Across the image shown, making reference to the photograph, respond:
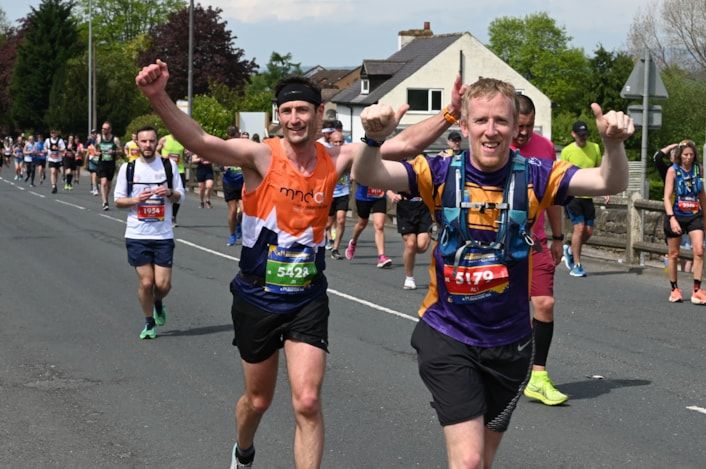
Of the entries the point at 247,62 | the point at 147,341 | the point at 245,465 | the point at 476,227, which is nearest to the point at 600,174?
the point at 476,227

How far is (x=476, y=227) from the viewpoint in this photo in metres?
5.22

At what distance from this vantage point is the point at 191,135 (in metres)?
5.95

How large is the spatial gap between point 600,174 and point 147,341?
6.99m

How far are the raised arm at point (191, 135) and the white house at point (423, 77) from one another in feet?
242

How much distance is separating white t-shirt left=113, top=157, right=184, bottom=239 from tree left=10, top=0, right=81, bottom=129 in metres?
89.5

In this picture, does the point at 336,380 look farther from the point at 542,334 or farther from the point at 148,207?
the point at 148,207

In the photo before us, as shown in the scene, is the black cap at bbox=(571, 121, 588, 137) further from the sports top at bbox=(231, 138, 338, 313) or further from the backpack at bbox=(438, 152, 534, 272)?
the backpack at bbox=(438, 152, 534, 272)

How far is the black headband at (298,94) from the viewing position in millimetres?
6238

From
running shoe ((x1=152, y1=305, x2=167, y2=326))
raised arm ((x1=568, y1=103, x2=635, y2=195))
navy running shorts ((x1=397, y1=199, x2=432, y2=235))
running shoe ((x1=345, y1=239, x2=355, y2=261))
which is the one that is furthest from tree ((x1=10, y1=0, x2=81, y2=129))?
raised arm ((x1=568, y1=103, x2=635, y2=195))

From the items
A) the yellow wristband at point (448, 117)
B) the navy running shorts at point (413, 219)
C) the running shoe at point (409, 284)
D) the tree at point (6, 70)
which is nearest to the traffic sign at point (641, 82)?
the navy running shorts at point (413, 219)

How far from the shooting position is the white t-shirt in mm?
11516

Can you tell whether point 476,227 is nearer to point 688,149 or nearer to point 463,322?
point 463,322

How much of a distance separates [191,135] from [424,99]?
253 feet

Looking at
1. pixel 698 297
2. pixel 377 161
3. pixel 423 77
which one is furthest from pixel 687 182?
pixel 423 77
